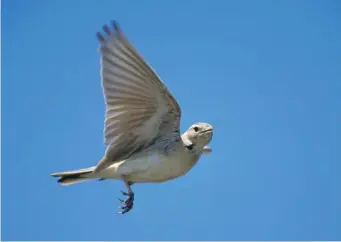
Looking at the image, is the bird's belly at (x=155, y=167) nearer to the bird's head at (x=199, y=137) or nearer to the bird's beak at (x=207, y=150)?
the bird's head at (x=199, y=137)

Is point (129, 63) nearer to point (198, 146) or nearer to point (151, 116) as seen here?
point (151, 116)

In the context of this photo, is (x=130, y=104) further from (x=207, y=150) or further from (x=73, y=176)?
(x=207, y=150)

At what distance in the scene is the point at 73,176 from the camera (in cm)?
998

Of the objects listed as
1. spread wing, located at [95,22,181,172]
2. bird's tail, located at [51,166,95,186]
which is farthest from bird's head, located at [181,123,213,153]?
bird's tail, located at [51,166,95,186]

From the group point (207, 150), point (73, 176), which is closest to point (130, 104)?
point (73, 176)

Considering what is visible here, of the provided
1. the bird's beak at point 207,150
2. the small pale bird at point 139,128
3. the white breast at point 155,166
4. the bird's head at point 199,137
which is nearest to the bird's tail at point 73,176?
the small pale bird at point 139,128

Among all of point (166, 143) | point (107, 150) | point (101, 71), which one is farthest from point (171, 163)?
point (101, 71)

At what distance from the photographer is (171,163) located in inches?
368

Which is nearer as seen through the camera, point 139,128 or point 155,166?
point 155,166

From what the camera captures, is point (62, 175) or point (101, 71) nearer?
point (101, 71)

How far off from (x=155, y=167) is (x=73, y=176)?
1.43 m

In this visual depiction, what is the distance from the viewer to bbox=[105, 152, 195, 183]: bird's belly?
9.34m

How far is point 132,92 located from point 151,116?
455 millimetres

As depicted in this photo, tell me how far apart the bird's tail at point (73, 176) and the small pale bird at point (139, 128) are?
163mm
